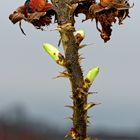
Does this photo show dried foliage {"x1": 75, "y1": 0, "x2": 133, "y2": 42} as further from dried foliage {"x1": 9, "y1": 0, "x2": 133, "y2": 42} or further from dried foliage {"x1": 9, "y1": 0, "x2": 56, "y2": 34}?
dried foliage {"x1": 9, "y1": 0, "x2": 56, "y2": 34}

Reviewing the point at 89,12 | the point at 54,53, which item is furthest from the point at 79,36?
the point at 89,12

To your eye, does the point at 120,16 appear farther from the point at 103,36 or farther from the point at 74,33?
the point at 74,33

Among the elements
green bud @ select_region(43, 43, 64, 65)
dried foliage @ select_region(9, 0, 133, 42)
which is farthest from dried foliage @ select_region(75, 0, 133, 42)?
green bud @ select_region(43, 43, 64, 65)

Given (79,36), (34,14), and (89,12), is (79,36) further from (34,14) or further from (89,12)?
(34,14)

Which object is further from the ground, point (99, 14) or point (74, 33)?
point (99, 14)

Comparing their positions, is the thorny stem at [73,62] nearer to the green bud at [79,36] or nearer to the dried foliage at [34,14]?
the green bud at [79,36]


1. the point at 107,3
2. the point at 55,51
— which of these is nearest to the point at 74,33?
the point at 55,51

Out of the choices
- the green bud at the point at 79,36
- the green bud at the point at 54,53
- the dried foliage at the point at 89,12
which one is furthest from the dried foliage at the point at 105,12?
the green bud at the point at 54,53
